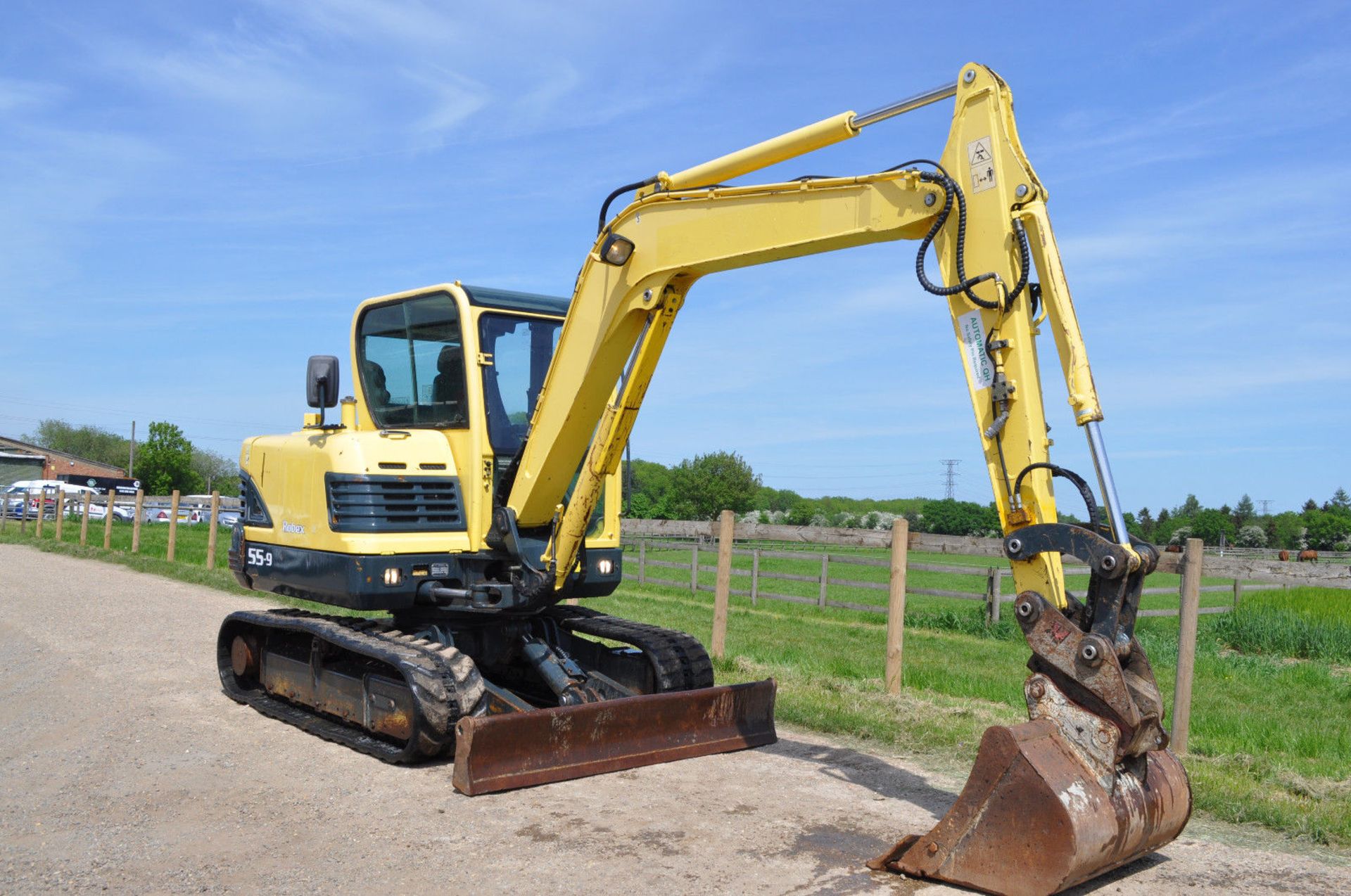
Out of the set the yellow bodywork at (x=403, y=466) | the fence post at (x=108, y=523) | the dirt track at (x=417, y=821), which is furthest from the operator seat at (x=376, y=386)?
the fence post at (x=108, y=523)

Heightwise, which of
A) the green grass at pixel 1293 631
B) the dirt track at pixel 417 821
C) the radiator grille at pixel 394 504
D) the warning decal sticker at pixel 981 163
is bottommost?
the dirt track at pixel 417 821

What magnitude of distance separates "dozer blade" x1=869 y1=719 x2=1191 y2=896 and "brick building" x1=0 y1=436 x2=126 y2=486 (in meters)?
67.1

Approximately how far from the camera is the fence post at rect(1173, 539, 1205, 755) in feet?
24.3

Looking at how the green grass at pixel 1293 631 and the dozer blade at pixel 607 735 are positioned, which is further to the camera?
the green grass at pixel 1293 631

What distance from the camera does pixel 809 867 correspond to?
16.4 ft

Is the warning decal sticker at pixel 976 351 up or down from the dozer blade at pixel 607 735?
up

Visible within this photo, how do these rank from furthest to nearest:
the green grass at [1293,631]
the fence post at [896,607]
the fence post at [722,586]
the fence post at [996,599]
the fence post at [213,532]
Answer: the fence post at [213,532], the fence post at [996,599], the green grass at [1293,631], the fence post at [722,586], the fence post at [896,607]

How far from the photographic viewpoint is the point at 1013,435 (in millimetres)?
5121

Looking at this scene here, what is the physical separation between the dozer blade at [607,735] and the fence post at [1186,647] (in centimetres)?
266

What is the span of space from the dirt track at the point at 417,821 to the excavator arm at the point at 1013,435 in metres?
0.44

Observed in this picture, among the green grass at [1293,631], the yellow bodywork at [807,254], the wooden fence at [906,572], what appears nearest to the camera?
the yellow bodywork at [807,254]

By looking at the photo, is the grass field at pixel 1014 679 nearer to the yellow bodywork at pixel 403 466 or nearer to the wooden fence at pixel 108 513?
the wooden fence at pixel 108 513

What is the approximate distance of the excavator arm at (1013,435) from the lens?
4566 millimetres

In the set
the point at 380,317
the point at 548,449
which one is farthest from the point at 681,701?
the point at 380,317
